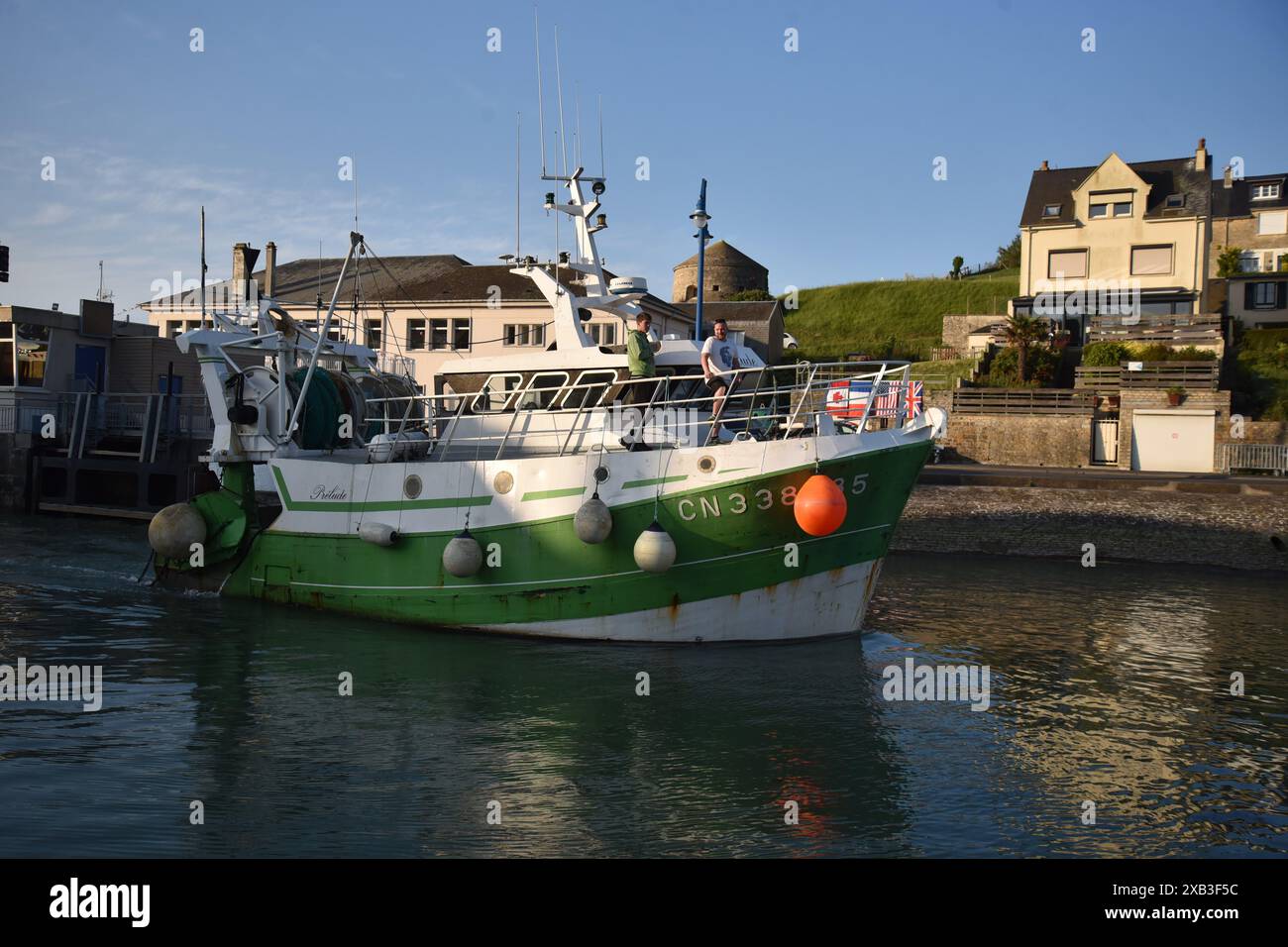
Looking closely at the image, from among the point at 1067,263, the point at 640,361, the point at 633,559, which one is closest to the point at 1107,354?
the point at 1067,263

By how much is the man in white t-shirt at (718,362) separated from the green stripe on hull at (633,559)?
145 cm

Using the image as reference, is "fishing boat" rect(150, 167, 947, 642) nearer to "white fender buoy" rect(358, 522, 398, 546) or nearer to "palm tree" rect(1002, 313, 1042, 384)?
"white fender buoy" rect(358, 522, 398, 546)

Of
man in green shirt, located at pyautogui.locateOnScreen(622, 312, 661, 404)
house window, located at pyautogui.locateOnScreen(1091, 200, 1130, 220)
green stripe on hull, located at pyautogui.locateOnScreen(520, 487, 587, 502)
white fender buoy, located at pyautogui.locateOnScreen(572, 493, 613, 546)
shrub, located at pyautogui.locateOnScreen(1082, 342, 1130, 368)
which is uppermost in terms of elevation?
house window, located at pyautogui.locateOnScreen(1091, 200, 1130, 220)

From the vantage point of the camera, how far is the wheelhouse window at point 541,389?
14680 millimetres

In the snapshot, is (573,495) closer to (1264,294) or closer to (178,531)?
(178,531)

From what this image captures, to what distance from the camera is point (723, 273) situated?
2918 inches

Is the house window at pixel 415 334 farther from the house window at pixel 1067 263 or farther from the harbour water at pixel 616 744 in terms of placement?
the house window at pixel 1067 263

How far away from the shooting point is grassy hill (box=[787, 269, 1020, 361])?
62281mm

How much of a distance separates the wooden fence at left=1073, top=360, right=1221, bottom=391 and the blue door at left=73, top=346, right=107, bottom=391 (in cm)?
3275

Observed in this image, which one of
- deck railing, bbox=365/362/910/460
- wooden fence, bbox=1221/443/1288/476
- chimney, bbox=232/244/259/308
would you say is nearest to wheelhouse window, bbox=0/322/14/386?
chimney, bbox=232/244/259/308

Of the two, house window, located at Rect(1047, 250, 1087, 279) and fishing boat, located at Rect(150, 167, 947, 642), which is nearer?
fishing boat, located at Rect(150, 167, 947, 642)

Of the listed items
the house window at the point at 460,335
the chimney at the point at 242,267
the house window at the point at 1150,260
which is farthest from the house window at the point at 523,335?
the house window at the point at 1150,260

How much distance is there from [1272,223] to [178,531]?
62308mm
